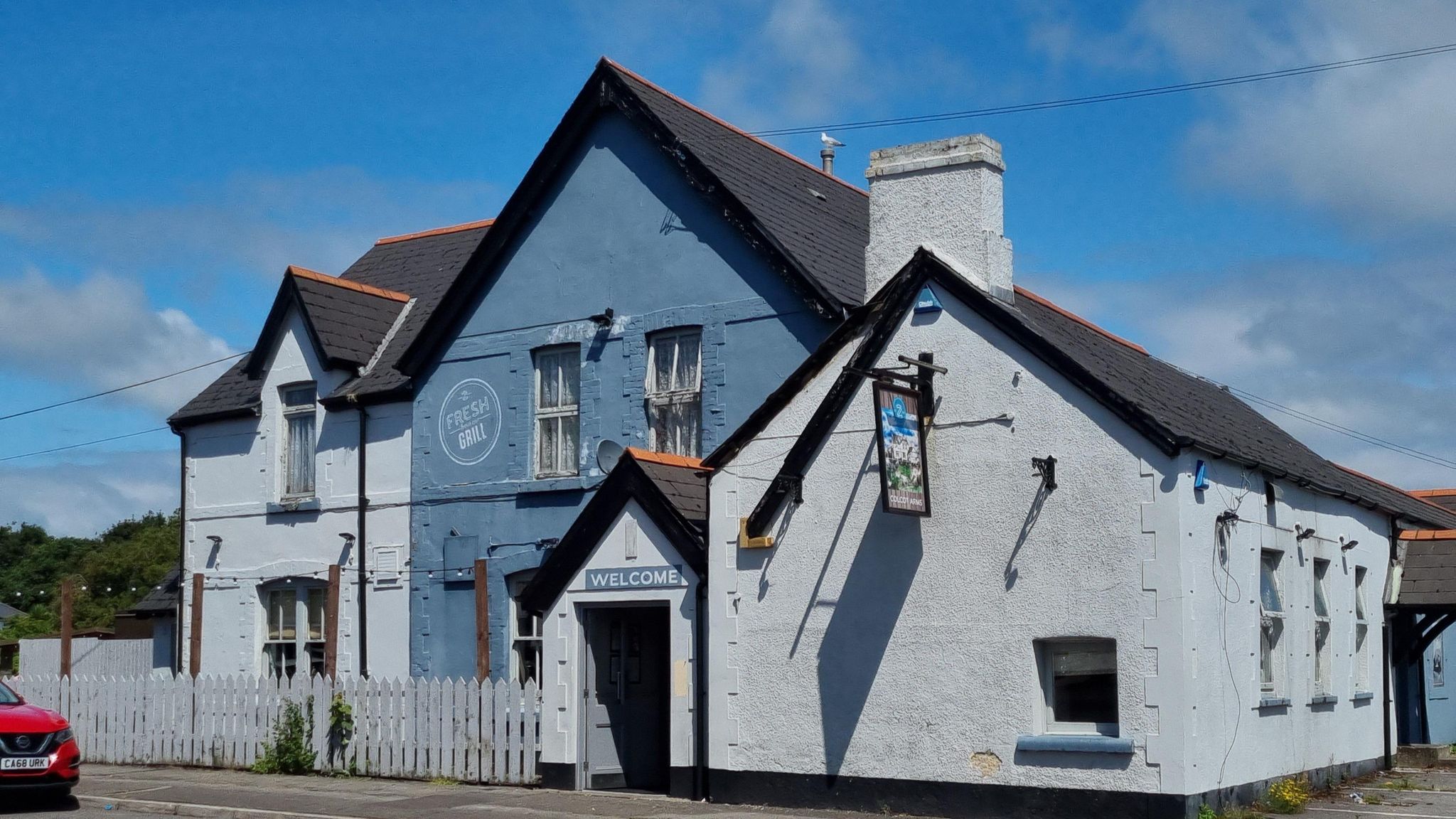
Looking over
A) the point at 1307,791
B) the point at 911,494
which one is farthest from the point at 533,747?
the point at 1307,791

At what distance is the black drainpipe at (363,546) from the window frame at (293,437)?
933 millimetres

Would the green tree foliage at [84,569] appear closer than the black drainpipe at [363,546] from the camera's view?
No

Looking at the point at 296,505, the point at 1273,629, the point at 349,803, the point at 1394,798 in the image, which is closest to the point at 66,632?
the point at 296,505

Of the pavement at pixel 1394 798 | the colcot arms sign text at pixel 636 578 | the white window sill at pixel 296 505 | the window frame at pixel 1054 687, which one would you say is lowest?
the pavement at pixel 1394 798

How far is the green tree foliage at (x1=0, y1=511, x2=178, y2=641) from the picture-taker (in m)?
70.7

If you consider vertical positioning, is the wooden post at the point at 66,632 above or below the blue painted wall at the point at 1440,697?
above

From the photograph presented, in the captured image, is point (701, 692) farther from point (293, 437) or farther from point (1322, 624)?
point (293, 437)

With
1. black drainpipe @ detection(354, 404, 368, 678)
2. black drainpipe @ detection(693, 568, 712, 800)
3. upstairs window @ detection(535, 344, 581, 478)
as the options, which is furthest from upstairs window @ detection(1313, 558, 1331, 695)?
black drainpipe @ detection(354, 404, 368, 678)

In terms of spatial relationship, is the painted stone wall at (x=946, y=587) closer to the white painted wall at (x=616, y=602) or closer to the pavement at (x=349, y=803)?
the white painted wall at (x=616, y=602)

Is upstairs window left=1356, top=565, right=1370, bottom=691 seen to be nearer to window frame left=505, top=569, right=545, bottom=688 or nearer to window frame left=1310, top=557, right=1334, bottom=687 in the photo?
window frame left=1310, top=557, right=1334, bottom=687

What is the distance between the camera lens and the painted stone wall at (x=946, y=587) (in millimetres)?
14141

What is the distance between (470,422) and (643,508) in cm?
562

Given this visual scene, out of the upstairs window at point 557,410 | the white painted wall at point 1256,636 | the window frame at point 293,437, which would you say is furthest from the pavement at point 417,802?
the window frame at point 293,437

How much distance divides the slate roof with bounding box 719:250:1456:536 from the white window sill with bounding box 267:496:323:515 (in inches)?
369
